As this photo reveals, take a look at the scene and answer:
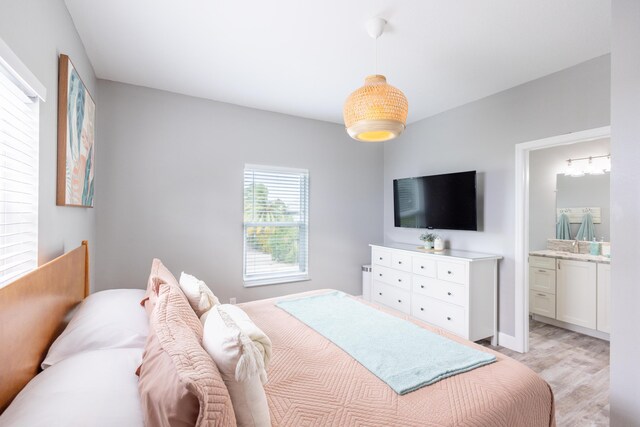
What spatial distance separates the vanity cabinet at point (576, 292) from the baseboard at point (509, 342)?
1.06 metres

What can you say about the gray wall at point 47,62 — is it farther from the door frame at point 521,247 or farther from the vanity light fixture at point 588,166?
the vanity light fixture at point 588,166

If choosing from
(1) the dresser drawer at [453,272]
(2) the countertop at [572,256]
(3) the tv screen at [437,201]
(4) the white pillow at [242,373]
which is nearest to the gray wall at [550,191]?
(2) the countertop at [572,256]

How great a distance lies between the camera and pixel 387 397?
1279 millimetres

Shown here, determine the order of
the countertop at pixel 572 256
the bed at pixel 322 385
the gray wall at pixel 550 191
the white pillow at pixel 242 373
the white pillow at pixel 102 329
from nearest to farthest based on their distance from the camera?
the white pillow at pixel 242 373 → the bed at pixel 322 385 → the white pillow at pixel 102 329 → the countertop at pixel 572 256 → the gray wall at pixel 550 191

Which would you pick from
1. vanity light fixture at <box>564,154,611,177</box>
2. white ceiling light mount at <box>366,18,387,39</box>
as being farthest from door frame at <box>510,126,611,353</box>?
white ceiling light mount at <box>366,18,387,39</box>

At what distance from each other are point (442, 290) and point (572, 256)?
5.70 feet

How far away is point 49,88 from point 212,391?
1.74 metres

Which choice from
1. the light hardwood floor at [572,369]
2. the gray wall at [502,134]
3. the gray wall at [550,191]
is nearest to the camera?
the light hardwood floor at [572,369]

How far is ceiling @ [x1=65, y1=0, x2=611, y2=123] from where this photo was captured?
1.96 m

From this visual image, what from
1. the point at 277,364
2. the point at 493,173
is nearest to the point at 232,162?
the point at 277,364

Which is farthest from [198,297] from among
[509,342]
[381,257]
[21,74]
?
[509,342]

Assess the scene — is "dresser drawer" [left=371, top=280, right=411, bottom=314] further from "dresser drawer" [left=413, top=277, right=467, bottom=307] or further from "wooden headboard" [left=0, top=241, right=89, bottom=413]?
"wooden headboard" [left=0, top=241, right=89, bottom=413]

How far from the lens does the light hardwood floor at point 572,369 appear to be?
84.6 inches

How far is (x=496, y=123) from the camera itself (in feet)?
10.8
